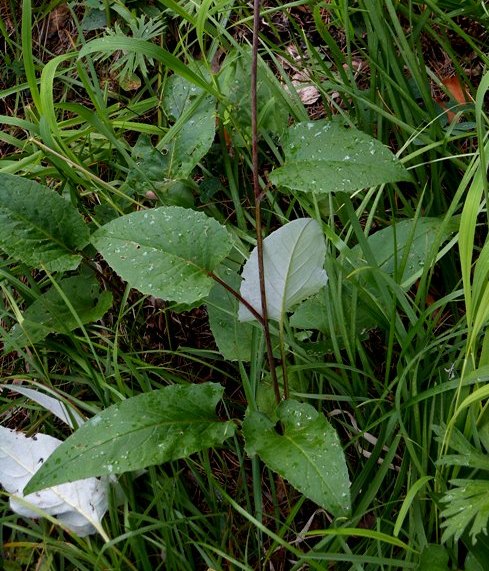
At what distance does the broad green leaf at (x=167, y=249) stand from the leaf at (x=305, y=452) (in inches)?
9.7

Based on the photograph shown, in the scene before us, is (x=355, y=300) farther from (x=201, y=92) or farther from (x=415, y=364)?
(x=201, y=92)

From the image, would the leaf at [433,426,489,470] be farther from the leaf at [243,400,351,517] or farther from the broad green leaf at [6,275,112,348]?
the broad green leaf at [6,275,112,348]

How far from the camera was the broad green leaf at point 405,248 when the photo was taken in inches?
50.8

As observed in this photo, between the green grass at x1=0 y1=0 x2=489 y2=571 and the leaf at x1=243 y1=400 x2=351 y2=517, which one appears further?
the green grass at x1=0 y1=0 x2=489 y2=571

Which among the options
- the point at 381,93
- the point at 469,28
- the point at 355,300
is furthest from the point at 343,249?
the point at 469,28

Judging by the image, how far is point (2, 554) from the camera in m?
1.40

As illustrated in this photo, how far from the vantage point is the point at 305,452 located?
1087mm

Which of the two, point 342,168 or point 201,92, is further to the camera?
point 201,92

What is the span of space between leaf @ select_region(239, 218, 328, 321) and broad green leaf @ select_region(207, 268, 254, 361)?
6.0 inches

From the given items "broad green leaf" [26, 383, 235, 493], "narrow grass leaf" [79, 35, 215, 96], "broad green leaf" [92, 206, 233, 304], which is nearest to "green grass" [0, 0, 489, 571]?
"narrow grass leaf" [79, 35, 215, 96]

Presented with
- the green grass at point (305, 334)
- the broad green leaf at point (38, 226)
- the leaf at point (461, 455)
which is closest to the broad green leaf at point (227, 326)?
the green grass at point (305, 334)

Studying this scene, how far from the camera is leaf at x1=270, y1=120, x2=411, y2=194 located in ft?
3.62

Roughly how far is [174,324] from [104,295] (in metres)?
0.17

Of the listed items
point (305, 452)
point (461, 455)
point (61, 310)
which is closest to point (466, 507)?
point (461, 455)
